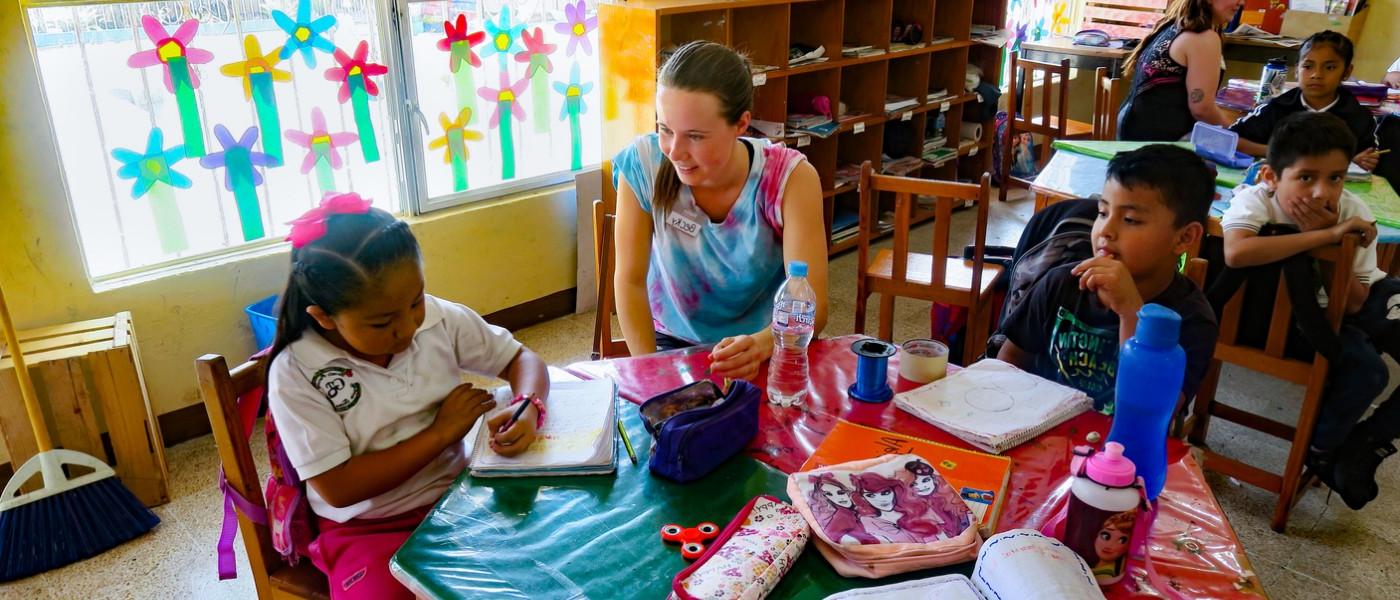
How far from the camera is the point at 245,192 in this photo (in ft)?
9.18

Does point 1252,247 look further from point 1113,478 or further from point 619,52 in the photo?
point 619,52

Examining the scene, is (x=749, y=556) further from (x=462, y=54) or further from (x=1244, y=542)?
(x=462, y=54)

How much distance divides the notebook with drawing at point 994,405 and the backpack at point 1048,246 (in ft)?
1.17

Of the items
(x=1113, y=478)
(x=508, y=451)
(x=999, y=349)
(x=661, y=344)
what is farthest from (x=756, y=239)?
(x=1113, y=478)

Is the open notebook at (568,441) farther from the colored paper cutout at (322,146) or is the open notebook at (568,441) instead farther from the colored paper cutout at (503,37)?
the colored paper cutout at (503,37)

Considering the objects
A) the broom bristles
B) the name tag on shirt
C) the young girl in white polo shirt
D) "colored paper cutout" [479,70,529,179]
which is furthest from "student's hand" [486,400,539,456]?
"colored paper cutout" [479,70,529,179]

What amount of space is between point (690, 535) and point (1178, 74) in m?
3.42

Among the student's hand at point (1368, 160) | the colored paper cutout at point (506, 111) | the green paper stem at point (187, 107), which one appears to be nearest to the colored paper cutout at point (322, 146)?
the green paper stem at point (187, 107)

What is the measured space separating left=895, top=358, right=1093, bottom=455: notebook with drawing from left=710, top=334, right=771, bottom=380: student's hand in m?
0.26

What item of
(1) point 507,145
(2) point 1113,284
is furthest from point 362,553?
(1) point 507,145

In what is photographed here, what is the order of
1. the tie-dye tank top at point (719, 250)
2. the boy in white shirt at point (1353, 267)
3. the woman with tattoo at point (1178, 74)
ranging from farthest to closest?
1. the woman with tattoo at point (1178, 74)
2. the boy in white shirt at point (1353, 267)
3. the tie-dye tank top at point (719, 250)

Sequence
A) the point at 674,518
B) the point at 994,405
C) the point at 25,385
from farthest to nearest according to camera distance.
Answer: the point at 25,385, the point at 994,405, the point at 674,518

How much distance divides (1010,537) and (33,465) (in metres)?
2.38

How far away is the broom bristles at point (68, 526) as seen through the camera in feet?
7.07
